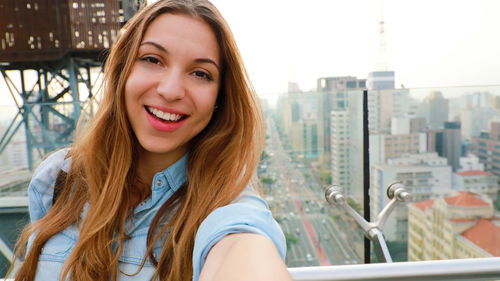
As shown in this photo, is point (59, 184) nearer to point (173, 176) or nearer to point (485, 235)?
point (173, 176)

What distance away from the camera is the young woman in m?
0.71

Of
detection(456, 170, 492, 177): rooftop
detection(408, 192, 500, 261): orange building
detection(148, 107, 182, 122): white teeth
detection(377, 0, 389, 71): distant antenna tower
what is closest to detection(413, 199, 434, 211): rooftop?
detection(408, 192, 500, 261): orange building

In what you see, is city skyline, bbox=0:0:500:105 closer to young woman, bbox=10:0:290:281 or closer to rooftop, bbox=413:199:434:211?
rooftop, bbox=413:199:434:211

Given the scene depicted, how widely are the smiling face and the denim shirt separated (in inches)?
4.2

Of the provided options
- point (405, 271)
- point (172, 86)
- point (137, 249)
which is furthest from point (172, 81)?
point (405, 271)

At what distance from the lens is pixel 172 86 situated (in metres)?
0.73

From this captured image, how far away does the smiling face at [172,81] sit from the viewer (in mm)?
731

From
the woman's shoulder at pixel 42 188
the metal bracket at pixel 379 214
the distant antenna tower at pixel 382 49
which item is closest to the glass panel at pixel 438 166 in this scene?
the metal bracket at pixel 379 214

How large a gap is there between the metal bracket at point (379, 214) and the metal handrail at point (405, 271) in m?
0.68

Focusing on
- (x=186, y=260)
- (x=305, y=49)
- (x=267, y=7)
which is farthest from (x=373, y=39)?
(x=186, y=260)

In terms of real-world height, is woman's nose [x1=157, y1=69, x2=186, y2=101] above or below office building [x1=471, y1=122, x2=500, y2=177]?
above

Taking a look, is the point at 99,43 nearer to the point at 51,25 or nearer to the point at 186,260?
the point at 51,25

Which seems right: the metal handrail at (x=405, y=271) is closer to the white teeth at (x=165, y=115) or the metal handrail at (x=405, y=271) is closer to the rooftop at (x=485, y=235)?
the white teeth at (x=165, y=115)

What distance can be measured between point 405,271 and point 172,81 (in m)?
0.77
